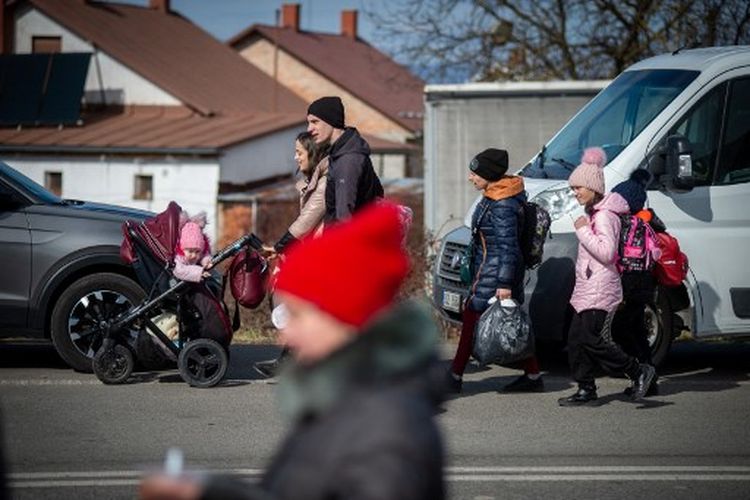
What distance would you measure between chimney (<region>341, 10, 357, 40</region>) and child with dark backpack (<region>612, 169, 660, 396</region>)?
75.2 metres

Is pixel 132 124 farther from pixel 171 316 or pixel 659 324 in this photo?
pixel 659 324

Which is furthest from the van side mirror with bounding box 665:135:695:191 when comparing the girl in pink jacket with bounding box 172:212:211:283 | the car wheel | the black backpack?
the car wheel

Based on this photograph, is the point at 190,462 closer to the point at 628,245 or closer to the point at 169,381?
the point at 169,381

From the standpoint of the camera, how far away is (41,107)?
56.0 metres

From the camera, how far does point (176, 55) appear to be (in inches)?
2477

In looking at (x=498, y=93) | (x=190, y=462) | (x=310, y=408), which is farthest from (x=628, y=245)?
(x=498, y=93)

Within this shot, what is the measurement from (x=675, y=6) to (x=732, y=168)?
1358 cm

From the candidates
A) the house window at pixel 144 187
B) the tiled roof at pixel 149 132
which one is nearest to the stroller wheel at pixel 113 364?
the tiled roof at pixel 149 132

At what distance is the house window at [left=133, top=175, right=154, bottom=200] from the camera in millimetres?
55231

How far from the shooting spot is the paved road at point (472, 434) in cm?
734

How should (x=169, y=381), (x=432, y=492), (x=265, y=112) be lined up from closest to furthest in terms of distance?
1. (x=432, y=492)
2. (x=169, y=381)
3. (x=265, y=112)

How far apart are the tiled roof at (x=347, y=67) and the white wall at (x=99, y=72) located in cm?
1500

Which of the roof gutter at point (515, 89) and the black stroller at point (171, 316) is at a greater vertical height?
the roof gutter at point (515, 89)

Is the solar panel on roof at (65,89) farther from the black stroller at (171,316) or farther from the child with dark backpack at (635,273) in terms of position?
the child with dark backpack at (635,273)
